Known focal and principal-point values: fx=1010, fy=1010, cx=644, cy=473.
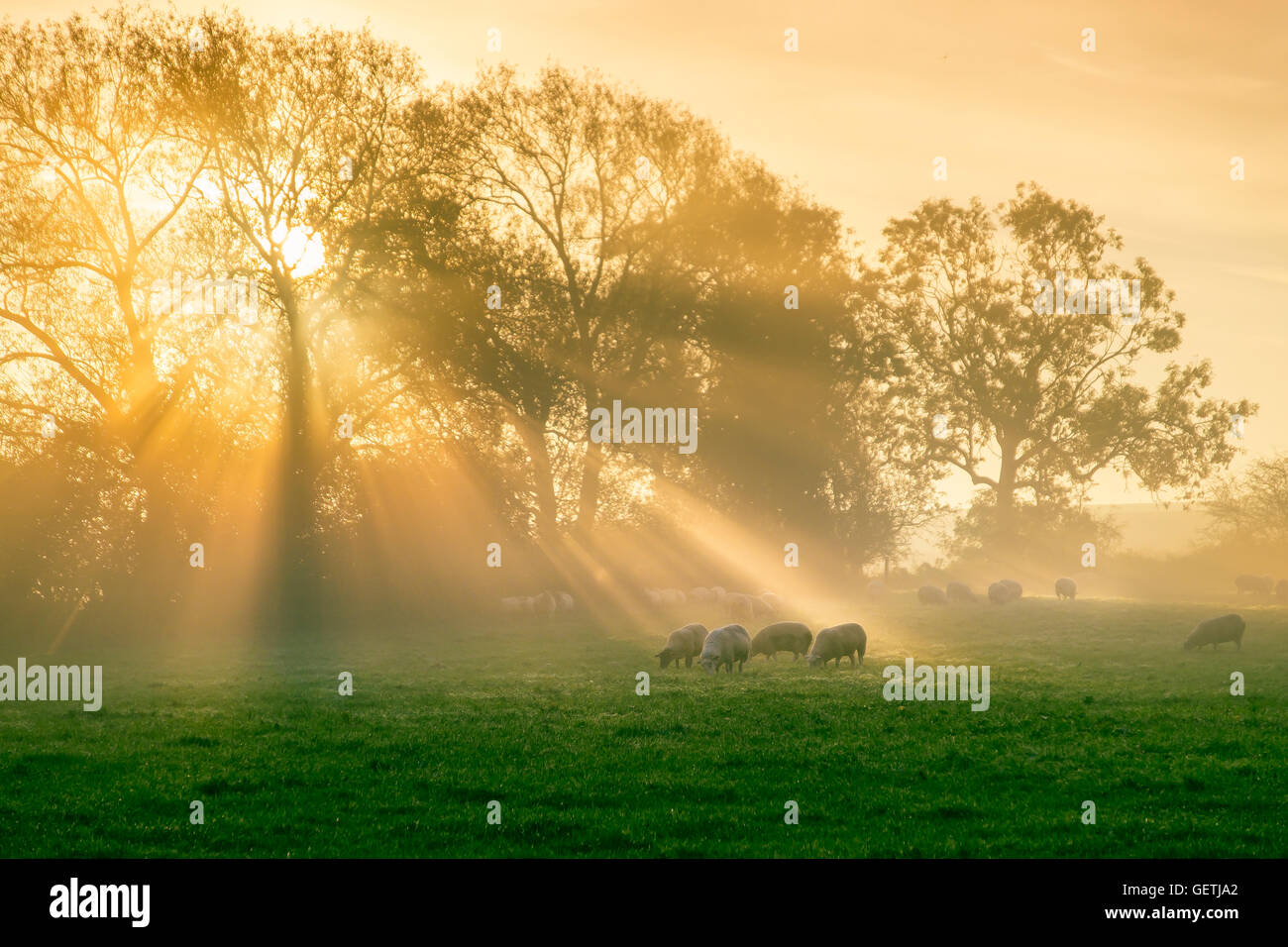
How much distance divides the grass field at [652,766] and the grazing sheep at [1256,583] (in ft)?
106

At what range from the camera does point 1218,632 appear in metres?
27.7


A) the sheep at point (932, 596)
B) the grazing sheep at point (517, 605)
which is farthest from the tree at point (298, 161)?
→ the sheep at point (932, 596)

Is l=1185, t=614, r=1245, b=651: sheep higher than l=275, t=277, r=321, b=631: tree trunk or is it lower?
lower

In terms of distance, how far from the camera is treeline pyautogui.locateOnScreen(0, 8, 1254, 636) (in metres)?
34.0

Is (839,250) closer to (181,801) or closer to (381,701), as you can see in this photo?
(381,701)

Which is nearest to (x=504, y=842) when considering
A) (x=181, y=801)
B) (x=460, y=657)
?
(x=181, y=801)

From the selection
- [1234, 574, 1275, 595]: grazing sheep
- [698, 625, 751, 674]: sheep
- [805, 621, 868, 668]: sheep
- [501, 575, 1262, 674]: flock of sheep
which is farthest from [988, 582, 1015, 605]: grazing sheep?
[698, 625, 751, 674]: sheep

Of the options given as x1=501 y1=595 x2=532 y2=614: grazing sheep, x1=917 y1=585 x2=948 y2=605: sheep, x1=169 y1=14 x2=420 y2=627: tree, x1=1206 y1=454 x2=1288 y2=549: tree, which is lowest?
x1=917 y1=585 x2=948 y2=605: sheep

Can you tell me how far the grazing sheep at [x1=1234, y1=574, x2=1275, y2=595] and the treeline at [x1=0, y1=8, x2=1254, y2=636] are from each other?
6.64 m

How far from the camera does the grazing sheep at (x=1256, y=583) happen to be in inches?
2000

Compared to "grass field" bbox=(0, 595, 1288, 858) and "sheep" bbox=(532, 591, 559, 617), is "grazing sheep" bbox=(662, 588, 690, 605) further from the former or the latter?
"grass field" bbox=(0, 595, 1288, 858)

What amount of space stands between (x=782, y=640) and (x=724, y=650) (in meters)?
3.06

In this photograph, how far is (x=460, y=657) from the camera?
91.9 feet

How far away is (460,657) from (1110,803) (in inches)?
808
